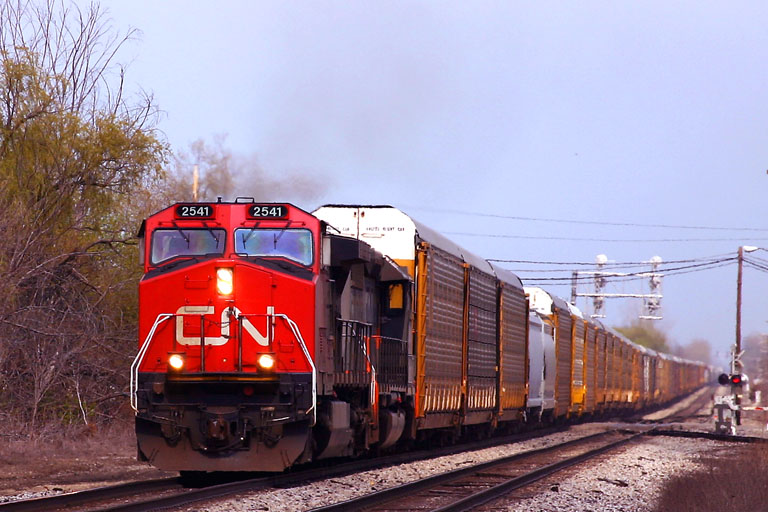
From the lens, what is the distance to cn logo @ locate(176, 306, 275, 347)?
12.9 meters

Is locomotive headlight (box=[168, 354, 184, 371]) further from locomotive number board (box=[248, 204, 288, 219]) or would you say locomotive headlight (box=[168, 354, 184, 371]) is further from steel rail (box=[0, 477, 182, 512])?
locomotive number board (box=[248, 204, 288, 219])

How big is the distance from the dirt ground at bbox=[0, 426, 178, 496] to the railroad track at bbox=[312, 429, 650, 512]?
385cm

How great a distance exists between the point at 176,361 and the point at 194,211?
6.31 ft

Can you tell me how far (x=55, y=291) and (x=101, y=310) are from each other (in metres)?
1.05

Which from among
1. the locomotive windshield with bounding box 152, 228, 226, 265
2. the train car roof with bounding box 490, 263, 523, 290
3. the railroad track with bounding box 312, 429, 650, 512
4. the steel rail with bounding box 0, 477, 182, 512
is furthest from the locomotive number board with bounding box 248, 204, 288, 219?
the train car roof with bounding box 490, 263, 523, 290

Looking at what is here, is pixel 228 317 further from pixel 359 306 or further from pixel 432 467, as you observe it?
pixel 432 467

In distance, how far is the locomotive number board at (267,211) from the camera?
526 inches

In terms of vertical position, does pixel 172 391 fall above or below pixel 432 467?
above

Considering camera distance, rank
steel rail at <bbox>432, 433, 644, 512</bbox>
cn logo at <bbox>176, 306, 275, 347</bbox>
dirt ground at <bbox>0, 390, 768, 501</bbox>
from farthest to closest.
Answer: dirt ground at <bbox>0, 390, 768, 501</bbox>
cn logo at <bbox>176, 306, 275, 347</bbox>
steel rail at <bbox>432, 433, 644, 512</bbox>

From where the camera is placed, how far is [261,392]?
510 inches

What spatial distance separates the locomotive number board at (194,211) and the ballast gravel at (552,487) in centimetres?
349

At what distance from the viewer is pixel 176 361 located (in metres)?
12.9

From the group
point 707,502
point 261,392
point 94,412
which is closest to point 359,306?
point 261,392

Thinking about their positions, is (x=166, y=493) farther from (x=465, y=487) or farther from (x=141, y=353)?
(x=465, y=487)
